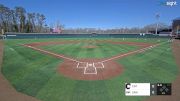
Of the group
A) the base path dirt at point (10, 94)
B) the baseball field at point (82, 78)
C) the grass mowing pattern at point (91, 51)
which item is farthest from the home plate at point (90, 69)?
the base path dirt at point (10, 94)

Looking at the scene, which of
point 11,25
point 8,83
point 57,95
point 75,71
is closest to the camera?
point 57,95

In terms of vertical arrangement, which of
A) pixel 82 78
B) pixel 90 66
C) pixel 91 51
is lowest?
pixel 82 78

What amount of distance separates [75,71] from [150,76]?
696cm

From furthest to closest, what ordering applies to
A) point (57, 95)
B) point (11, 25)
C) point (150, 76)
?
point (11, 25) < point (150, 76) < point (57, 95)

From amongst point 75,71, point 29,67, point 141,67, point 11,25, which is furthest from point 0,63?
point 11,25

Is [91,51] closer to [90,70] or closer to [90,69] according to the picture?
[90,69]

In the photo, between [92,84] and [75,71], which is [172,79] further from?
[75,71]

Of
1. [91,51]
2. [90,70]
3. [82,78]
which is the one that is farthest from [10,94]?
[91,51]

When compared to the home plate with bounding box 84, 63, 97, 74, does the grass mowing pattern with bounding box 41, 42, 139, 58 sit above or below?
above

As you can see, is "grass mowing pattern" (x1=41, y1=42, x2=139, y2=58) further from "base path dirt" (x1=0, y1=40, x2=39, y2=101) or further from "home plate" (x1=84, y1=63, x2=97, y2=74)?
"base path dirt" (x1=0, y1=40, x2=39, y2=101)

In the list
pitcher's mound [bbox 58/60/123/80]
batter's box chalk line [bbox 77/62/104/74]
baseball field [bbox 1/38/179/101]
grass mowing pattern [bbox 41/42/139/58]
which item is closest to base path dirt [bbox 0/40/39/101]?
baseball field [bbox 1/38/179/101]

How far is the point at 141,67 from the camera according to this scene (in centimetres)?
1830

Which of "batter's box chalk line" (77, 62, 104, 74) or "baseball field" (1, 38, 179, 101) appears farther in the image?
"batter's box chalk line" (77, 62, 104, 74)

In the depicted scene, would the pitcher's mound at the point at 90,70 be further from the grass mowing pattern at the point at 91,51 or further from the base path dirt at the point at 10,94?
the grass mowing pattern at the point at 91,51
